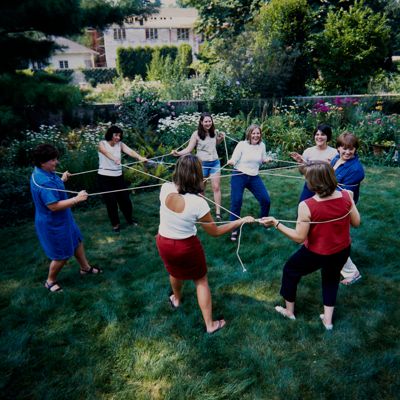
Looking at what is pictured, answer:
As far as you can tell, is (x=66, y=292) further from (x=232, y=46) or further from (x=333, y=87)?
(x=333, y=87)

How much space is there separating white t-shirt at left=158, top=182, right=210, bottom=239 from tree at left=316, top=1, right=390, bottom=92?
39.0 ft

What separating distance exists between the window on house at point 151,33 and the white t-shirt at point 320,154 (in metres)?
39.8

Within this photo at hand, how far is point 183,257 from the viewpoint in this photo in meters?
2.75

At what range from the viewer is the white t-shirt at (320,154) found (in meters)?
4.11

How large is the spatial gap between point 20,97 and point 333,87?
11.6 m

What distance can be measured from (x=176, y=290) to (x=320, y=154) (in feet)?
7.63

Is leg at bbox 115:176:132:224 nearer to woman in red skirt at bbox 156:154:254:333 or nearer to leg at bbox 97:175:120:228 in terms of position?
leg at bbox 97:175:120:228

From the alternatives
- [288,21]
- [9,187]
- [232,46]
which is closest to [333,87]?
[288,21]

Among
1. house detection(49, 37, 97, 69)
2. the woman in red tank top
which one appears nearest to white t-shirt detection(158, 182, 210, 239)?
the woman in red tank top

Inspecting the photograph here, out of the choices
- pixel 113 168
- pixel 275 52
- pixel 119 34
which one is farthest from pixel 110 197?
pixel 119 34

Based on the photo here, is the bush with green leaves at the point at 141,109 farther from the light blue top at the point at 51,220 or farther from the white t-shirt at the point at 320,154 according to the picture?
the light blue top at the point at 51,220

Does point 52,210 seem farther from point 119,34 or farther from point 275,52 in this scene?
point 119,34

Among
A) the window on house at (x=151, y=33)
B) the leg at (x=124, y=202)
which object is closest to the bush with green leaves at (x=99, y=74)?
the window on house at (x=151, y=33)

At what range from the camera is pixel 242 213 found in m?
5.76
